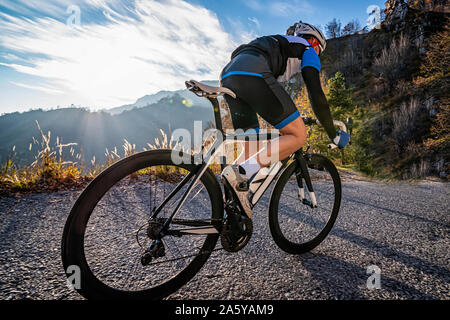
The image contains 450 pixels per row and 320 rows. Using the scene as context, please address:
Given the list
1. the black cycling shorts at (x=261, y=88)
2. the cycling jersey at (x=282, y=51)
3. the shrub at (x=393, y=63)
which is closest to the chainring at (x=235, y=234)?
the black cycling shorts at (x=261, y=88)

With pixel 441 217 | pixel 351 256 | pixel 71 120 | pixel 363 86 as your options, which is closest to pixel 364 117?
pixel 363 86

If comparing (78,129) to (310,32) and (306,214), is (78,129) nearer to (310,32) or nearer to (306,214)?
(306,214)

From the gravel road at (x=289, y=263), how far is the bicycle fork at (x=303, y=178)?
1.62ft

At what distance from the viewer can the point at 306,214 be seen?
9.36 feet

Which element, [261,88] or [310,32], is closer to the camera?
[261,88]

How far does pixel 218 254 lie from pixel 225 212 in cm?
55

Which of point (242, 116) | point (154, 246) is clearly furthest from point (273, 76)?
point (154, 246)

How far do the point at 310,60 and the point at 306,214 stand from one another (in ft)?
6.47

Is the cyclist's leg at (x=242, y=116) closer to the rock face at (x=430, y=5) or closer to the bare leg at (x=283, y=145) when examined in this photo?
the bare leg at (x=283, y=145)

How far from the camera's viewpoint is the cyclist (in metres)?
1.72

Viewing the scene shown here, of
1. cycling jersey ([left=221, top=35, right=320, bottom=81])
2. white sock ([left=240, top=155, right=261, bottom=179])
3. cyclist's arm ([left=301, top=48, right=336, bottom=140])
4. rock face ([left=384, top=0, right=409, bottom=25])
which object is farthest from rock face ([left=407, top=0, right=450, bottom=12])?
white sock ([left=240, top=155, right=261, bottom=179])

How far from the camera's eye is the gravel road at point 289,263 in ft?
4.83

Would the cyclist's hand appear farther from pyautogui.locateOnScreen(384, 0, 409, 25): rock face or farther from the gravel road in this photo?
pyautogui.locateOnScreen(384, 0, 409, 25): rock face

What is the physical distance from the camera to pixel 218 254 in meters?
1.95
